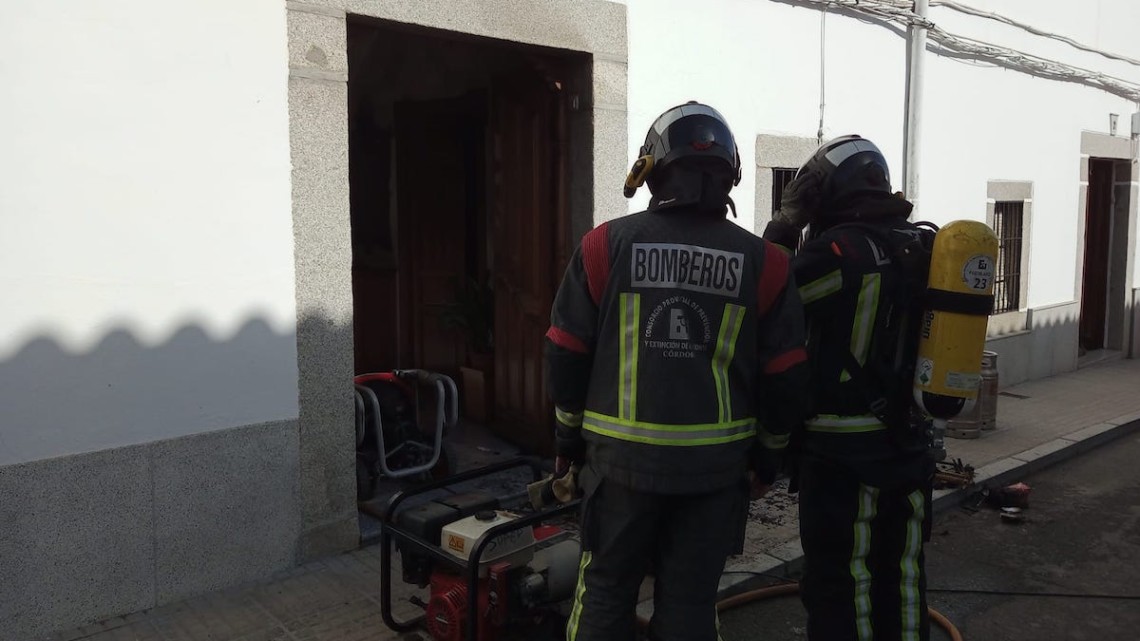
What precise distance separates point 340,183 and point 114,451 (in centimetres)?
161

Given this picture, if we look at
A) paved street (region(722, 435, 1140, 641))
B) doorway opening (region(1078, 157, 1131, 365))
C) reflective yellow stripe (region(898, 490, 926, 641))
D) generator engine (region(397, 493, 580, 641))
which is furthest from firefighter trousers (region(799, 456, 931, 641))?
doorway opening (region(1078, 157, 1131, 365))

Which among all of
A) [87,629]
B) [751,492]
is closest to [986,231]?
[751,492]

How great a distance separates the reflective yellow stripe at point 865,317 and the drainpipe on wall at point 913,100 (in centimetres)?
515

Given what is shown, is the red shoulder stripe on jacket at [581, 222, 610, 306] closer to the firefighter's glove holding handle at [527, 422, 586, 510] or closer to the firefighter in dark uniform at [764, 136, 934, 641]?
the firefighter's glove holding handle at [527, 422, 586, 510]

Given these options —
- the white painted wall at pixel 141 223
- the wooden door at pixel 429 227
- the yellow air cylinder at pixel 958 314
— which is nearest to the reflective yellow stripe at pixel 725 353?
the yellow air cylinder at pixel 958 314

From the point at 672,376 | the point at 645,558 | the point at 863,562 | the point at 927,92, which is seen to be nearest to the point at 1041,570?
the point at 863,562

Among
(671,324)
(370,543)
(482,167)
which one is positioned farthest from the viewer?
(482,167)

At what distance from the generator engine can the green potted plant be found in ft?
11.1

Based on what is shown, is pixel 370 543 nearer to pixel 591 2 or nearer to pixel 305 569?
pixel 305 569

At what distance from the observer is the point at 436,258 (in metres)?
8.20

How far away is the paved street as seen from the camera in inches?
171

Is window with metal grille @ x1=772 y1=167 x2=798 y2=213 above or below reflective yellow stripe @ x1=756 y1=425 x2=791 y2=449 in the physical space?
above

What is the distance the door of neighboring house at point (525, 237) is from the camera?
6.17 meters

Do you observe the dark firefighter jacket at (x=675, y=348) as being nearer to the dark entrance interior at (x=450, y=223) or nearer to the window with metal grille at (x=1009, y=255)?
the dark entrance interior at (x=450, y=223)
